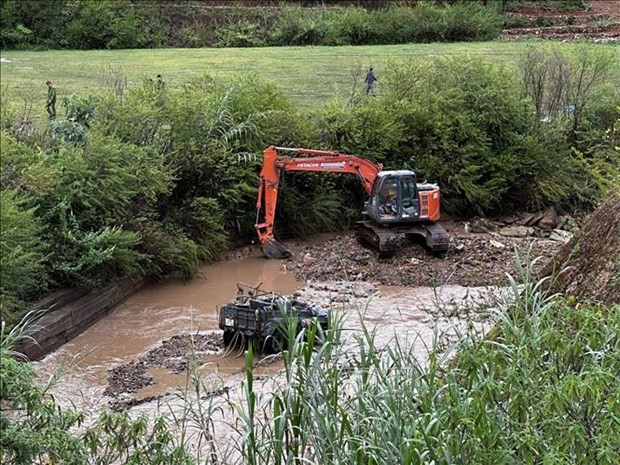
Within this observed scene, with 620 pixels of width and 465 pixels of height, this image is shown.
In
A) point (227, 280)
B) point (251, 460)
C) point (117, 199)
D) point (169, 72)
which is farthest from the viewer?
point (169, 72)

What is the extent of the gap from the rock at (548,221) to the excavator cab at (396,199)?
3715 mm

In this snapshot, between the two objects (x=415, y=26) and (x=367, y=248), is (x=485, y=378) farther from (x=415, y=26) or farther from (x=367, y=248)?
(x=415, y=26)

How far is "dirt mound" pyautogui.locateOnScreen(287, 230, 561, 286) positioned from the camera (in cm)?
1457

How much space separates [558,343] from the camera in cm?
402

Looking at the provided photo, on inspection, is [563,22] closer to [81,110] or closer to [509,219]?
[509,219]

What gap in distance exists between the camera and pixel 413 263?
1530cm

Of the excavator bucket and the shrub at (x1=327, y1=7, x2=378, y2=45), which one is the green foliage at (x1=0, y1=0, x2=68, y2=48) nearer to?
the shrub at (x1=327, y1=7, x2=378, y2=45)

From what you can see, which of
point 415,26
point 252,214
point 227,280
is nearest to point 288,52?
point 415,26

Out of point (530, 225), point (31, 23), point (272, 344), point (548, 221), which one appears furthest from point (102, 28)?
point (272, 344)

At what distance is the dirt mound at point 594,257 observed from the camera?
7.27 m

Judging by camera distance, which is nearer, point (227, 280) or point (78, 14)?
point (227, 280)

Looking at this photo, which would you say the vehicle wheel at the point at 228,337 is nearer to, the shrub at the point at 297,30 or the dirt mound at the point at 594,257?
the dirt mound at the point at 594,257

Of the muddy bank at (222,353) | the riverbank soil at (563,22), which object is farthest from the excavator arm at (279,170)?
the riverbank soil at (563,22)

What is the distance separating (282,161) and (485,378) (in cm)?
1177
